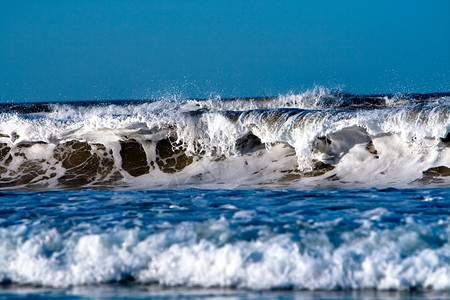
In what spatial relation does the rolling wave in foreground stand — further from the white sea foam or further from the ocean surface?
the white sea foam

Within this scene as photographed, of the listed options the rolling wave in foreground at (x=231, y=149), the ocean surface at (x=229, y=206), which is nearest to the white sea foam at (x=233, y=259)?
the ocean surface at (x=229, y=206)

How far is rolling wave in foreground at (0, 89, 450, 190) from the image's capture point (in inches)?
305

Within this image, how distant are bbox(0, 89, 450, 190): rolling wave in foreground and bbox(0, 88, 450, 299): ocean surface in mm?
21

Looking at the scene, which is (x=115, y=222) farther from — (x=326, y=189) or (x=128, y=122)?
(x=128, y=122)

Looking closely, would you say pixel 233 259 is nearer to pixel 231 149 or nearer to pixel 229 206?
pixel 229 206

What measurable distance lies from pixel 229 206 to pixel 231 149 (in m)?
3.59

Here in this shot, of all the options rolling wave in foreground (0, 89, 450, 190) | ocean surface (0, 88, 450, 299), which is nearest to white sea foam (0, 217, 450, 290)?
ocean surface (0, 88, 450, 299)

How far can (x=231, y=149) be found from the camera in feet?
28.7

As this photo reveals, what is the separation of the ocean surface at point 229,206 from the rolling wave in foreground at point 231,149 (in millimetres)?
21

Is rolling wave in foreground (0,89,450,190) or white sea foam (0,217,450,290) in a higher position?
rolling wave in foreground (0,89,450,190)

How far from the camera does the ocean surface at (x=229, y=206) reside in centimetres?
367

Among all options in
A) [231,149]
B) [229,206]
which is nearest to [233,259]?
[229,206]

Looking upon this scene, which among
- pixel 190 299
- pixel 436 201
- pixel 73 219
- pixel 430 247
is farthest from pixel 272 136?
pixel 190 299

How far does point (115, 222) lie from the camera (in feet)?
15.1
